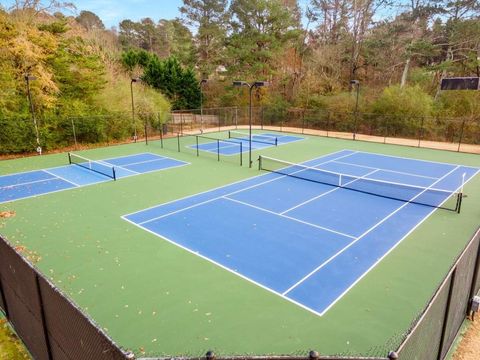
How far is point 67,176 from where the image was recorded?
15398mm

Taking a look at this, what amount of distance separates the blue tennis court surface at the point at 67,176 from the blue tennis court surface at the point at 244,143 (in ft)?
11.6

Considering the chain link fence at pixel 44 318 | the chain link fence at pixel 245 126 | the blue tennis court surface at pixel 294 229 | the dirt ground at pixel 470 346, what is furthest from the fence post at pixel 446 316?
the chain link fence at pixel 245 126

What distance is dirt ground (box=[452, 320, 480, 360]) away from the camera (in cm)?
515

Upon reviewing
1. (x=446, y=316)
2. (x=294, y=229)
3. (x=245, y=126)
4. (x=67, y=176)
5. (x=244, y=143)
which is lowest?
(x=294, y=229)

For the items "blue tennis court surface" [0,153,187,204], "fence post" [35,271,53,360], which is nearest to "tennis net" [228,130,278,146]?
"blue tennis court surface" [0,153,187,204]

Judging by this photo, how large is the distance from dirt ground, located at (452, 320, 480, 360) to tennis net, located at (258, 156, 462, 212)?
584 cm

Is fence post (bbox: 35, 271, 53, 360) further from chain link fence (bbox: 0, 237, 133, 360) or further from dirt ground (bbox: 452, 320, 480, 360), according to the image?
dirt ground (bbox: 452, 320, 480, 360)

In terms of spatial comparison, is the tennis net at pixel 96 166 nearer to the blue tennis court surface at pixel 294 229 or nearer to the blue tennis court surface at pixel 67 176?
the blue tennis court surface at pixel 67 176

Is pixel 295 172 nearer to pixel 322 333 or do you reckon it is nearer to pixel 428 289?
pixel 428 289

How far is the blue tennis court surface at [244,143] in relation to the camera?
69.5 feet

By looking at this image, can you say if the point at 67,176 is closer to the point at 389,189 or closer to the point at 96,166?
the point at 96,166

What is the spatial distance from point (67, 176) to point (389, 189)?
13.4 metres

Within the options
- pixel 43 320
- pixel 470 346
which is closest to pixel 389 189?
pixel 470 346

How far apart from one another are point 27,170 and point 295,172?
12.6m
